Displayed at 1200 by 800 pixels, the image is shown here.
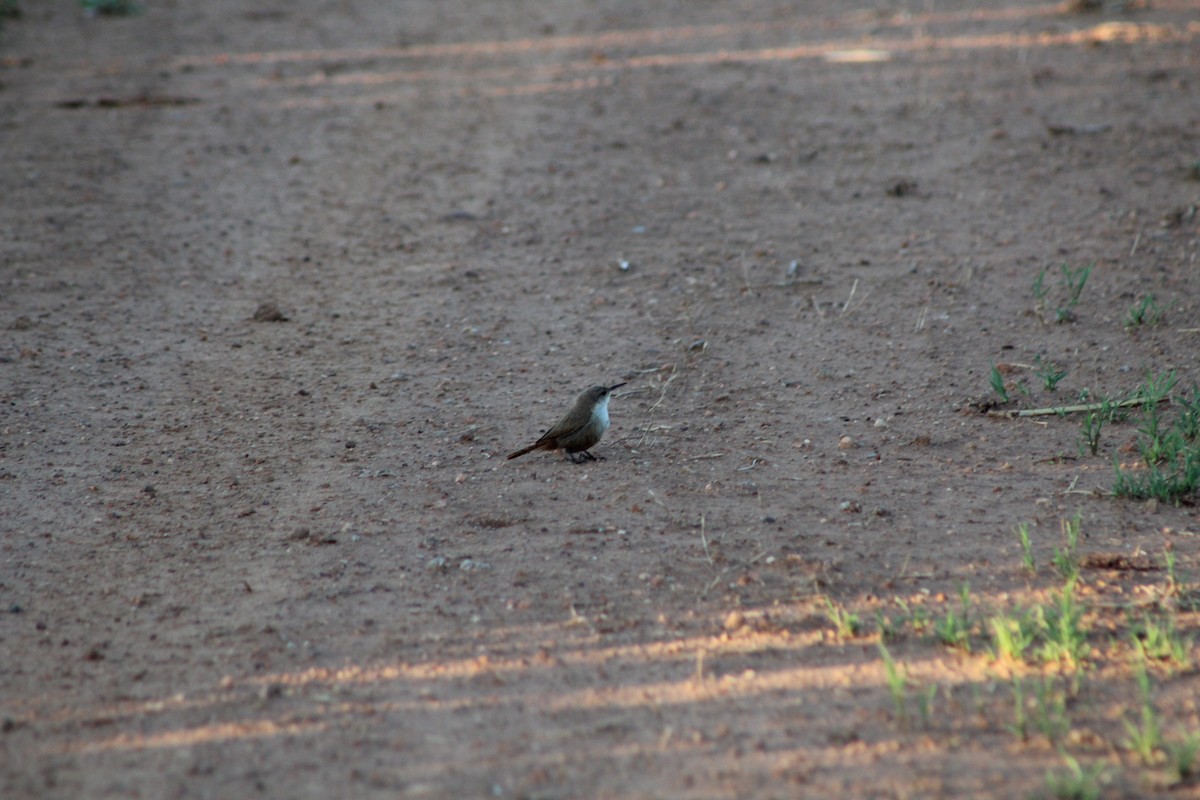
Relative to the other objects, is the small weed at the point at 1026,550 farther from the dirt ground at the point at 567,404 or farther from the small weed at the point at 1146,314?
the small weed at the point at 1146,314

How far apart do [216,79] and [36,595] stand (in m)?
7.88

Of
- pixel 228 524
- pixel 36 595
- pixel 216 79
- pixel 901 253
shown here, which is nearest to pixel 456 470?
pixel 228 524

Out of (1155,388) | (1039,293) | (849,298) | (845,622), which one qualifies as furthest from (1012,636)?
(849,298)

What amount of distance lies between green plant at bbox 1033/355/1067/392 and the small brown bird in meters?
2.14

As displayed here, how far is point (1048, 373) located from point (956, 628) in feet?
7.14

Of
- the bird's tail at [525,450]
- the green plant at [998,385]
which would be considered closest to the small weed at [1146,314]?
the green plant at [998,385]

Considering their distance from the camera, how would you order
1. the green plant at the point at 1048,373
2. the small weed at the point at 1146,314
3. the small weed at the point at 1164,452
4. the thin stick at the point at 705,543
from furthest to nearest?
1. the small weed at the point at 1146,314
2. the green plant at the point at 1048,373
3. the small weed at the point at 1164,452
4. the thin stick at the point at 705,543

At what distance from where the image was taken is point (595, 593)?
4.07 m

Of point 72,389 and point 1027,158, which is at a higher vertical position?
point 1027,158

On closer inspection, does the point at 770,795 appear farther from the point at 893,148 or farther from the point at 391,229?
the point at 893,148

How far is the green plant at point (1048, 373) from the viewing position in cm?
539

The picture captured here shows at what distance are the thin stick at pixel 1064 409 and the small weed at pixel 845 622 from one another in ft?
6.20

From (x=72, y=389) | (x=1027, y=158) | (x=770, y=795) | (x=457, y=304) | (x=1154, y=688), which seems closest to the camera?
(x=770, y=795)

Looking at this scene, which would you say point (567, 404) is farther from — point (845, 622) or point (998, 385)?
point (845, 622)
